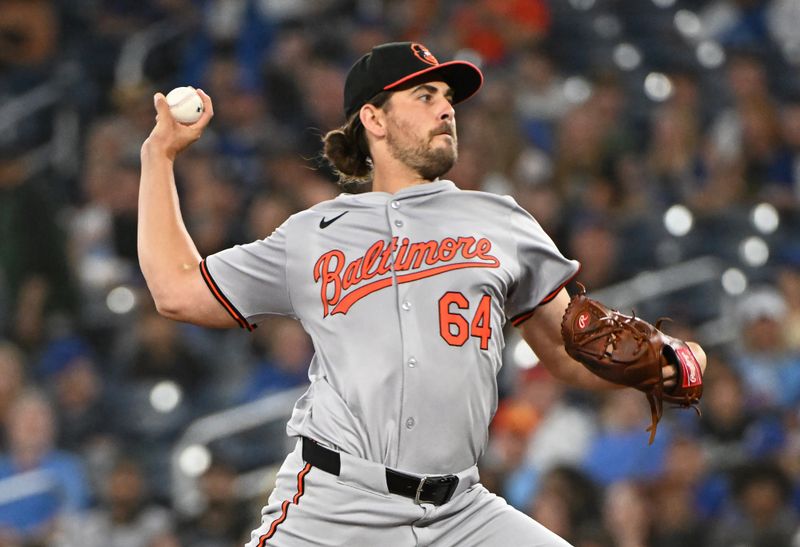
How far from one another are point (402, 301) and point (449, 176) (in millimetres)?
3748

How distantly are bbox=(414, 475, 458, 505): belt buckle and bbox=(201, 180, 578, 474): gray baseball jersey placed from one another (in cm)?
2

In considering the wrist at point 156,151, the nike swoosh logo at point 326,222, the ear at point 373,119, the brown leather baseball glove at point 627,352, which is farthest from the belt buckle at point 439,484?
the wrist at point 156,151

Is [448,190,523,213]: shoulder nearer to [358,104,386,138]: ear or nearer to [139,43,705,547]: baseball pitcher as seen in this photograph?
[139,43,705,547]: baseball pitcher

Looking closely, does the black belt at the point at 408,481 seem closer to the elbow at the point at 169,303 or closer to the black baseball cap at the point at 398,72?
the elbow at the point at 169,303

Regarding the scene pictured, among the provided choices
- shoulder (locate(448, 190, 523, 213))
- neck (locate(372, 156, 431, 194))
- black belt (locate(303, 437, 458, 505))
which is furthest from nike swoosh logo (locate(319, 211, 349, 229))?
black belt (locate(303, 437, 458, 505))

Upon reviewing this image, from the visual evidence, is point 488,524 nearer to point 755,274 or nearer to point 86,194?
point 755,274

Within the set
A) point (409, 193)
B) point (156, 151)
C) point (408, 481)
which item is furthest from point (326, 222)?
point (408, 481)

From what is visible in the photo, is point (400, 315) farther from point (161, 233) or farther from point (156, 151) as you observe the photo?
point (156, 151)

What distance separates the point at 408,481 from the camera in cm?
A: 302

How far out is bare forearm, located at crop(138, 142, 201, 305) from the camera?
325 centimetres

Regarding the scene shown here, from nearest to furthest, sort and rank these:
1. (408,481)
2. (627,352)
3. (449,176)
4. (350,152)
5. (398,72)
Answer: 1. (408,481)
2. (627,352)
3. (398,72)
4. (350,152)
5. (449,176)

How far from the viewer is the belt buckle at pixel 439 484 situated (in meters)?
3.03

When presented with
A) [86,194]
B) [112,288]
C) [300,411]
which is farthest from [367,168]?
[86,194]

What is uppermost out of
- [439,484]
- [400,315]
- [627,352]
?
[400,315]
